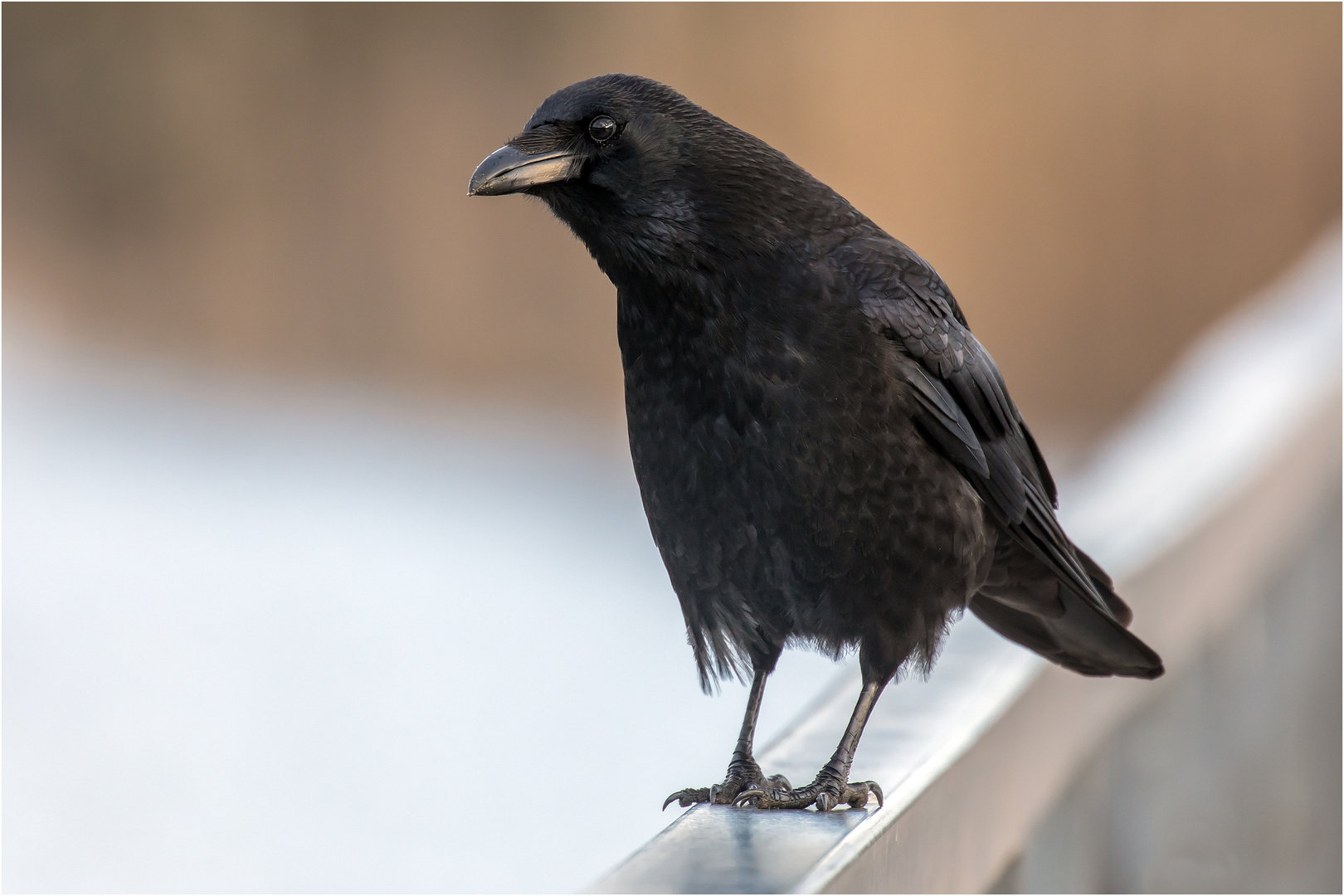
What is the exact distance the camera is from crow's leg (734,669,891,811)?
56.6 inches

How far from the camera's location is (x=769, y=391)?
156 cm

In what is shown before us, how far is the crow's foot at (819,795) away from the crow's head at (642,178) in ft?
1.89

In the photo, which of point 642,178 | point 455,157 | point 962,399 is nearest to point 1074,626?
point 962,399

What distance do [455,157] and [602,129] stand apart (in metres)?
7.69

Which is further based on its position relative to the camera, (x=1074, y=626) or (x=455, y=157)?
(x=455, y=157)

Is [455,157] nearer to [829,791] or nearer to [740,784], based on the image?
[740,784]

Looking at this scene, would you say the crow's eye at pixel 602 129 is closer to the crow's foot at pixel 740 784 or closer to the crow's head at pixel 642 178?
the crow's head at pixel 642 178

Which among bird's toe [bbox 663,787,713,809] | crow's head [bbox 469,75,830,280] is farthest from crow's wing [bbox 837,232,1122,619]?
bird's toe [bbox 663,787,713,809]

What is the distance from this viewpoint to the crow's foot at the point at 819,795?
4.71ft

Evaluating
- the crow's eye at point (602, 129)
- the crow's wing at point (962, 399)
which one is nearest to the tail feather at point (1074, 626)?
the crow's wing at point (962, 399)

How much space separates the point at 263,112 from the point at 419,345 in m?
1.78

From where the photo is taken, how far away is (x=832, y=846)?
120cm

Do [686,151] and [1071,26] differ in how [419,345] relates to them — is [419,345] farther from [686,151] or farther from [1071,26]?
[686,151]

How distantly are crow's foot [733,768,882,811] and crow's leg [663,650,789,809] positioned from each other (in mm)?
24
